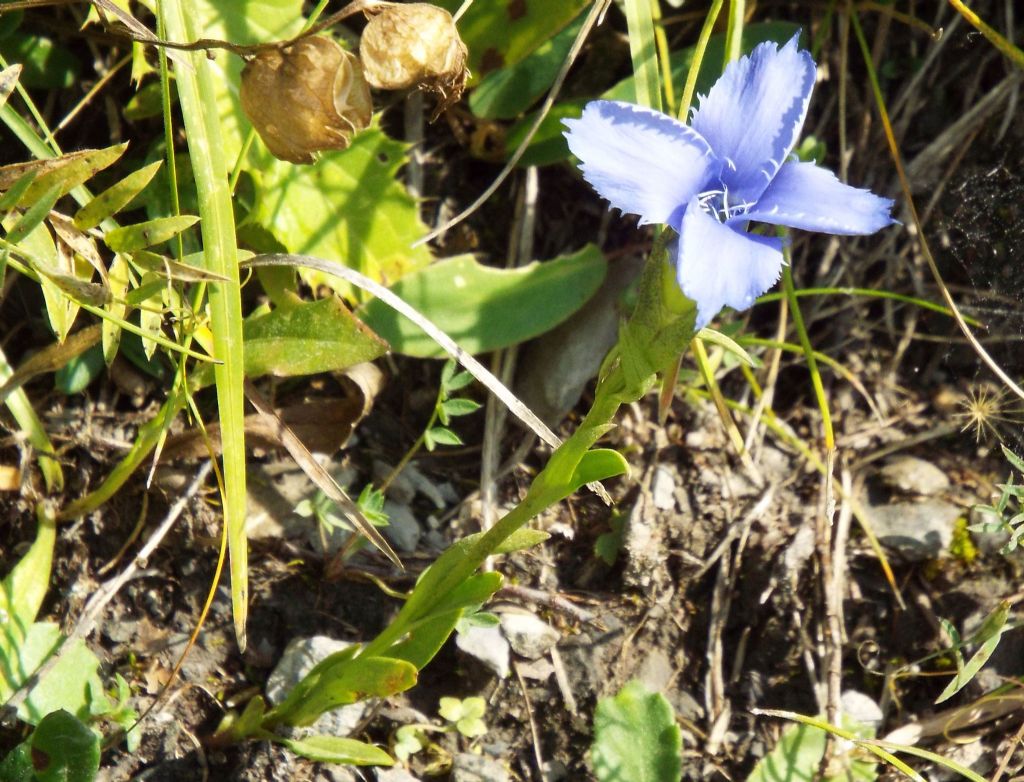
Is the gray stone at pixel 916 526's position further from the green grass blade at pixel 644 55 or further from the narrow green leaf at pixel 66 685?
the narrow green leaf at pixel 66 685

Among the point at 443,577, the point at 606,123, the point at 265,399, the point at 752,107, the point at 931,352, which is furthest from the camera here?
the point at 931,352

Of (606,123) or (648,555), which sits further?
(648,555)

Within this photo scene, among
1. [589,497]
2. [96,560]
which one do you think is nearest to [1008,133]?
[589,497]

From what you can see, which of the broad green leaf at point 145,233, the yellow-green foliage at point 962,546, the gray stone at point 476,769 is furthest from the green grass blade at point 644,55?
the gray stone at point 476,769

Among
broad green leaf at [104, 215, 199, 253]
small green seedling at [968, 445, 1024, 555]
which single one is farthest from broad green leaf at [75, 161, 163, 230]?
small green seedling at [968, 445, 1024, 555]

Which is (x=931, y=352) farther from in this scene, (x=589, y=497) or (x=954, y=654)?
(x=589, y=497)

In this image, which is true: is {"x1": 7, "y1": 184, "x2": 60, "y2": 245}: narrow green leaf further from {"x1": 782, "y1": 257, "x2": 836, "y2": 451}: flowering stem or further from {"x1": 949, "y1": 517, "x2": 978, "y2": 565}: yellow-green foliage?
{"x1": 949, "y1": 517, "x2": 978, "y2": 565}: yellow-green foliage

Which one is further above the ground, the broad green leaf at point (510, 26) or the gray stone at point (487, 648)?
the broad green leaf at point (510, 26)
